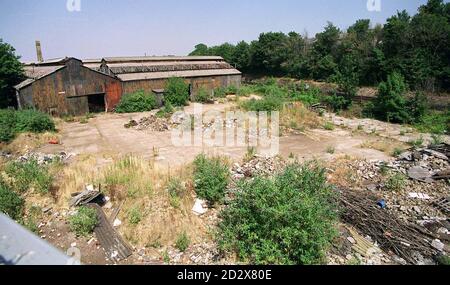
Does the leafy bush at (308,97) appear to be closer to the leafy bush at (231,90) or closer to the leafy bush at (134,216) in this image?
the leafy bush at (231,90)

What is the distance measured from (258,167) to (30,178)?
7.20m

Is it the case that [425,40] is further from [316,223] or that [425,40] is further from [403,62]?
[316,223]

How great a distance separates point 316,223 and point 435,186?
631 cm

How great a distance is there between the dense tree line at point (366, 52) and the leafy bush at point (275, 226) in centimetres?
1940

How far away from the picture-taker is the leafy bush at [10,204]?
24.0 feet

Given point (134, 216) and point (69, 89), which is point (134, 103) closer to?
point (69, 89)

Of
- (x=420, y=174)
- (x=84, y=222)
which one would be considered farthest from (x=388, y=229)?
(x=84, y=222)

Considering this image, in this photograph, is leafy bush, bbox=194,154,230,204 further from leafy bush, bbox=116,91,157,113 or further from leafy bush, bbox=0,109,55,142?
leafy bush, bbox=116,91,157,113

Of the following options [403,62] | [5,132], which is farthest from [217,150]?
[403,62]

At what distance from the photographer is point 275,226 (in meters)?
6.25

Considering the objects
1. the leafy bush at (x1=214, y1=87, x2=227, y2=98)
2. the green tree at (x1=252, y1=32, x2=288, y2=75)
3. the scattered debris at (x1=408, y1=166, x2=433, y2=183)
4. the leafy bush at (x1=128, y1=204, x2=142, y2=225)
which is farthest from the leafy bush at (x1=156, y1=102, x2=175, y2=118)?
the green tree at (x1=252, y1=32, x2=288, y2=75)

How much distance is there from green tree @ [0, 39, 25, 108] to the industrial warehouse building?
2.59 feet

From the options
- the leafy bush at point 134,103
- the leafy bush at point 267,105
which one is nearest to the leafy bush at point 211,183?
the leafy bush at point 267,105
